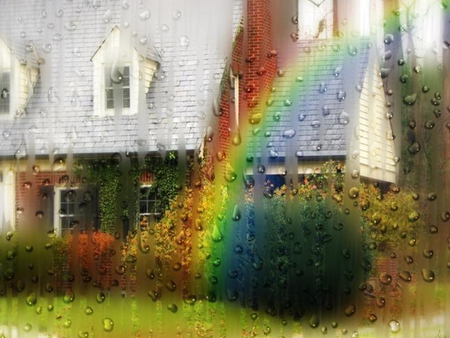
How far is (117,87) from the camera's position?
3293 mm

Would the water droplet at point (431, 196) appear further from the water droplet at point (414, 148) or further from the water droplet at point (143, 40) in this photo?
the water droplet at point (143, 40)

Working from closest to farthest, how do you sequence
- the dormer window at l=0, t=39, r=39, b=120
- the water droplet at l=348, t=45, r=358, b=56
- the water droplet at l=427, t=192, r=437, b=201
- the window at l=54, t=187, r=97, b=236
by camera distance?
1. the water droplet at l=427, t=192, r=437, b=201
2. the water droplet at l=348, t=45, r=358, b=56
3. the window at l=54, t=187, r=97, b=236
4. the dormer window at l=0, t=39, r=39, b=120

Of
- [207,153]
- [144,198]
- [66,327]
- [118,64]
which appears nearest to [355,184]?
[207,153]

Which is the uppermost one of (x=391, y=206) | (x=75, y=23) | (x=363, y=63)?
(x=75, y=23)

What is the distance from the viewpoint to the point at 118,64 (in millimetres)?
3307

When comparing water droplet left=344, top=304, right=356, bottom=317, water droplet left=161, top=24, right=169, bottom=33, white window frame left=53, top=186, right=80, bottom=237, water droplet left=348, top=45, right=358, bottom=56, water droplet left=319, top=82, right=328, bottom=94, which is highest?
water droplet left=161, top=24, right=169, bottom=33

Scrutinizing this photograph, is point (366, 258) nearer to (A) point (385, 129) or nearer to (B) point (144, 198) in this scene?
(A) point (385, 129)

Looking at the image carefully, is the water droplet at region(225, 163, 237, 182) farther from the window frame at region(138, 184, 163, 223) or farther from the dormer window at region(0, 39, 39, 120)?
the dormer window at region(0, 39, 39, 120)

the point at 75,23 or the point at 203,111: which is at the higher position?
the point at 75,23

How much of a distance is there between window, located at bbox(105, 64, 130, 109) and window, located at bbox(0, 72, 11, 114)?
494 mm

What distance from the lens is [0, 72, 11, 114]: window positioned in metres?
3.41

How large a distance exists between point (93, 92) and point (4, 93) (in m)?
0.45

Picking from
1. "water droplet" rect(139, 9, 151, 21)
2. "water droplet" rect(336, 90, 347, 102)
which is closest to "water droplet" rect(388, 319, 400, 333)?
"water droplet" rect(336, 90, 347, 102)

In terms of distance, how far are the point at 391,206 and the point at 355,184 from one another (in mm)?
176
